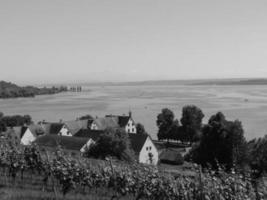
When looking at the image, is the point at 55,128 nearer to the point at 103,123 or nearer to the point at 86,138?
the point at 103,123

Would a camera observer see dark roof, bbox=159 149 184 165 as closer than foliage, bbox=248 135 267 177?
No

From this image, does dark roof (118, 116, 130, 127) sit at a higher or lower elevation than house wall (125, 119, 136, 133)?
higher

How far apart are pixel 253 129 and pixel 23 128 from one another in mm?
31373

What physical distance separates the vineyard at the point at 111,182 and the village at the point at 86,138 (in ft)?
30.1

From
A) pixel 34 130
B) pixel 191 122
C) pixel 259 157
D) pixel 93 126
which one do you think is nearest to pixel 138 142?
pixel 259 157

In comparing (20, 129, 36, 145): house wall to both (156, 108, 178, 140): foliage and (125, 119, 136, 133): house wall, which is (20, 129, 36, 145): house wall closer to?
(125, 119, 136, 133): house wall

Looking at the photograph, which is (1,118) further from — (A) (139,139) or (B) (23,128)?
(A) (139,139)

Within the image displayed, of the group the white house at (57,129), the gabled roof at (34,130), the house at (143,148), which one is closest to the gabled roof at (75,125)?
the white house at (57,129)

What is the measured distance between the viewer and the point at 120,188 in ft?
33.2

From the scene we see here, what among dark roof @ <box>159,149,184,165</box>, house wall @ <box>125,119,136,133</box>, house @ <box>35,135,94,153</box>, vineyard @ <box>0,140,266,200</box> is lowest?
dark roof @ <box>159,149,184,165</box>

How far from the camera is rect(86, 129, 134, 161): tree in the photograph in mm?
25547

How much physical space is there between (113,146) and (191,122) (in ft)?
81.3

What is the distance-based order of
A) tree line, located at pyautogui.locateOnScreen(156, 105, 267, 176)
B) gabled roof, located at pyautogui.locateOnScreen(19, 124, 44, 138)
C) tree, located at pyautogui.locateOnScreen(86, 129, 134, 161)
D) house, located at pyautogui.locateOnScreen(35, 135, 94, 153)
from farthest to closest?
1. gabled roof, located at pyautogui.locateOnScreen(19, 124, 44, 138)
2. house, located at pyautogui.locateOnScreen(35, 135, 94, 153)
3. tree line, located at pyautogui.locateOnScreen(156, 105, 267, 176)
4. tree, located at pyautogui.locateOnScreen(86, 129, 134, 161)


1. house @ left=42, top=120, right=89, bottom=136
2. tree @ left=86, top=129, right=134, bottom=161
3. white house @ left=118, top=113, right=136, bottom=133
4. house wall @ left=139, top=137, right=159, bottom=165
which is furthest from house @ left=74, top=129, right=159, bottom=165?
white house @ left=118, top=113, right=136, bottom=133
